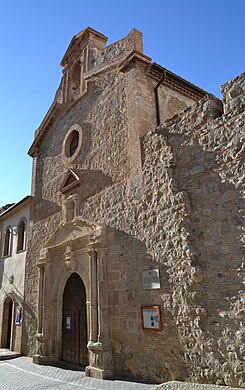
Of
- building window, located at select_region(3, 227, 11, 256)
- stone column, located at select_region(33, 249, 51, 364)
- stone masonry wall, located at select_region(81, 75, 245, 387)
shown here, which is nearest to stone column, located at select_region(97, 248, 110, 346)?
stone masonry wall, located at select_region(81, 75, 245, 387)

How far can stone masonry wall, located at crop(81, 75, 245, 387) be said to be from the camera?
4750 millimetres

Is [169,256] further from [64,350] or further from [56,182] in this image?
[56,182]

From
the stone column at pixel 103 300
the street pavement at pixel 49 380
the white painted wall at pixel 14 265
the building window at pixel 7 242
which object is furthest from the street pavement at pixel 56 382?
the building window at pixel 7 242

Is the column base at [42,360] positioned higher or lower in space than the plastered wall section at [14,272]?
lower

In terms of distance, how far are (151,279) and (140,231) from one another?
1.02 metres

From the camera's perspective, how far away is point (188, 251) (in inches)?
210

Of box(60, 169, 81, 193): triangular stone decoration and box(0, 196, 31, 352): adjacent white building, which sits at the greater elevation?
box(60, 169, 81, 193): triangular stone decoration

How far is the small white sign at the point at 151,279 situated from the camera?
229 inches

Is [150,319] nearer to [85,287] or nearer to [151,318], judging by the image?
[151,318]

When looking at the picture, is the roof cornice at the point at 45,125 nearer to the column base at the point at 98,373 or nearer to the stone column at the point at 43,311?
the stone column at the point at 43,311

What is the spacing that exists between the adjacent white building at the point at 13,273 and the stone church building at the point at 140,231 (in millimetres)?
915

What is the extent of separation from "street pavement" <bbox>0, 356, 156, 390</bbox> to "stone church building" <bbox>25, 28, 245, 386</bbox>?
0.31m

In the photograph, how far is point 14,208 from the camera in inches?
512

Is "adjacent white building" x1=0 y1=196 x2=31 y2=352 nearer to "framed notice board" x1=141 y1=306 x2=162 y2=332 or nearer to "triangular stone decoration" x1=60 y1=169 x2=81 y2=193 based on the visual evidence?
"triangular stone decoration" x1=60 y1=169 x2=81 y2=193
